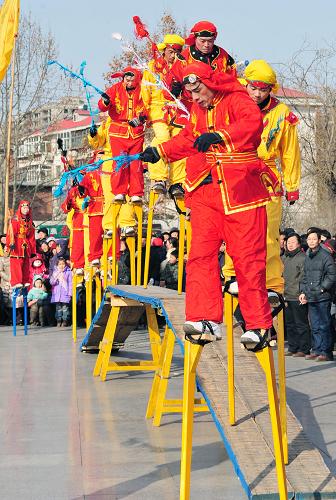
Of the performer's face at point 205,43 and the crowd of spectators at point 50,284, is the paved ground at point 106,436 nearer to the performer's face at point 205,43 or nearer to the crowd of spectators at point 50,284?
the performer's face at point 205,43

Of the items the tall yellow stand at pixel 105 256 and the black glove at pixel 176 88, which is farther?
the tall yellow stand at pixel 105 256

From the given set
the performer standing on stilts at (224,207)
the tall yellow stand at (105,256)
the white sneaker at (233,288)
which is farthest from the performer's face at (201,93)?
the tall yellow stand at (105,256)

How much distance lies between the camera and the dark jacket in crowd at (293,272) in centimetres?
1412

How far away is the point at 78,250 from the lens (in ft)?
54.6

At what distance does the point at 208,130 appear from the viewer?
613 centimetres

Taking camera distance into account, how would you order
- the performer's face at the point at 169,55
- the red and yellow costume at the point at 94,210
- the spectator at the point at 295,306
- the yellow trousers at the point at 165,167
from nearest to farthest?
1. the yellow trousers at the point at 165,167
2. the performer's face at the point at 169,55
3. the spectator at the point at 295,306
4. the red and yellow costume at the point at 94,210

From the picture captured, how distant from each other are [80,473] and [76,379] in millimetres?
5035

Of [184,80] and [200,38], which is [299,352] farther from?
[184,80]

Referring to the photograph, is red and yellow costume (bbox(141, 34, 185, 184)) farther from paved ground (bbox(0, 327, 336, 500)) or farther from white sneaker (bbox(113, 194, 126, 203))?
paved ground (bbox(0, 327, 336, 500))

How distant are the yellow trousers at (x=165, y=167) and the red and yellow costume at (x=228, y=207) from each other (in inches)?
141

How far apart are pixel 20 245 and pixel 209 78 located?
1276 cm

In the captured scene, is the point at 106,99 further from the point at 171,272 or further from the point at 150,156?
the point at 171,272

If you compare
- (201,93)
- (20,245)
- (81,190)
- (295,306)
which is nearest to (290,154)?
(201,93)

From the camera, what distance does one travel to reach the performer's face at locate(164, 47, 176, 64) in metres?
10.3
